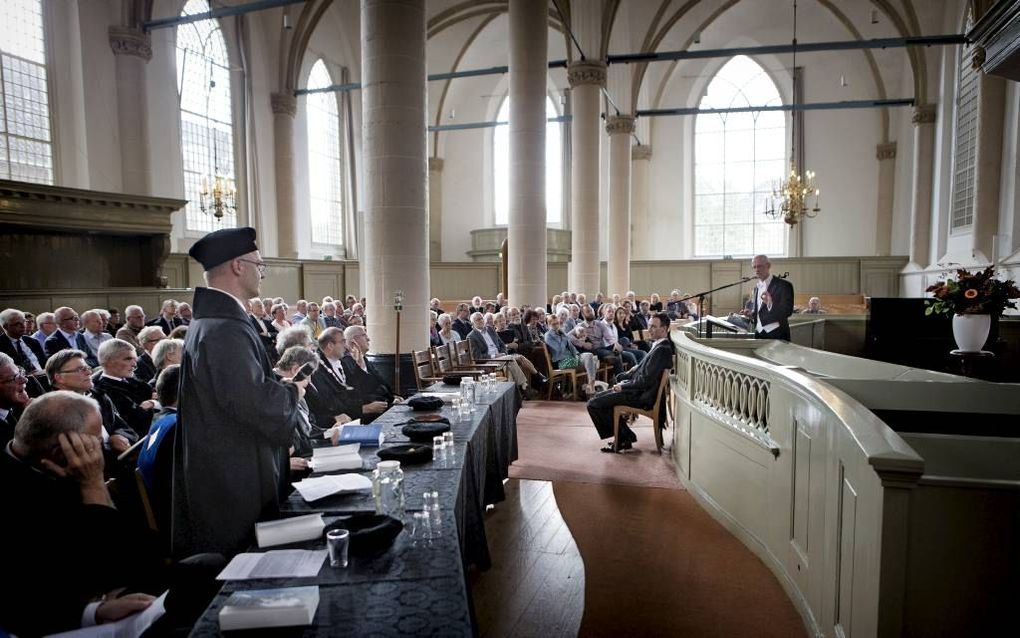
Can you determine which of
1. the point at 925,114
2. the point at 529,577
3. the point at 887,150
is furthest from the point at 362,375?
the point at 887,150

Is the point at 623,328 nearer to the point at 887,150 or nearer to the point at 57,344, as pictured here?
the point at 57,344

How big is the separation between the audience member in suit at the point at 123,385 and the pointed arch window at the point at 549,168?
1883 cm

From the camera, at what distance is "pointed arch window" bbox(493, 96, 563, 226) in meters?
23.0

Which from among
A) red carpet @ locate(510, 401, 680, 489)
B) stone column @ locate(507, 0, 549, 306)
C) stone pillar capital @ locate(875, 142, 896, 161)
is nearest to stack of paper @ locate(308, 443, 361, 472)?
red carpet @ locate(510, 401, 680, 489)

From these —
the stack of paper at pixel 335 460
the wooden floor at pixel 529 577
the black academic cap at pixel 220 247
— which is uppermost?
the black academic cap at pixel 220 247

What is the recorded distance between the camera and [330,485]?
8.70 feet

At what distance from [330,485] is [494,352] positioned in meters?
6.97

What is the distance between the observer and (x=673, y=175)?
22.8m

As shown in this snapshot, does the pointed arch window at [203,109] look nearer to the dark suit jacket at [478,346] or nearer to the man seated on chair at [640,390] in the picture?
the dark suit jacket at [478,346]

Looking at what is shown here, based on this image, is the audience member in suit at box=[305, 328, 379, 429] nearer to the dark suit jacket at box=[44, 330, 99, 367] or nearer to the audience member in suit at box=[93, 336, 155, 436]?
the audience member in suit at box=[93, 336, 155, 436]

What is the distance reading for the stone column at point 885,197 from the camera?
802 inches

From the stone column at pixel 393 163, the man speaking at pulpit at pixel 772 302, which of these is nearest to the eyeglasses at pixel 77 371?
the stone column at pixel 393 163

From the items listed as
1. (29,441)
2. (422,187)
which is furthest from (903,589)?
(422,187)

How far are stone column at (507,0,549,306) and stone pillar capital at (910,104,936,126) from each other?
12.2 metres
